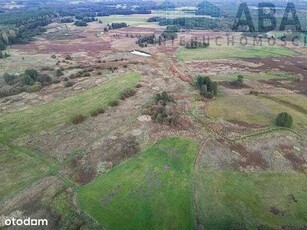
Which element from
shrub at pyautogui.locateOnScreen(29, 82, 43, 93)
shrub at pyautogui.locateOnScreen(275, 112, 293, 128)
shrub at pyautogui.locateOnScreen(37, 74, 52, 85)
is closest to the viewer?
shrub at pyautogui.locateOnScreen(275, 112, 293, 128)

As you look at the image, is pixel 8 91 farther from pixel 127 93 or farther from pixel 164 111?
pixel 164 111

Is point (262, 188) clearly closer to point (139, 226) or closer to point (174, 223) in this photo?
point (174, 223)

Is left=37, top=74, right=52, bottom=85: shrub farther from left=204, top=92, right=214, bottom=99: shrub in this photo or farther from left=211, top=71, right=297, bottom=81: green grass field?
left=211, top=71, right=297, bottom=81: green grass field

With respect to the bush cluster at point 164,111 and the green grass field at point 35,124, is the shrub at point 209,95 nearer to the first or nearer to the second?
the bush cluster at point 164,111

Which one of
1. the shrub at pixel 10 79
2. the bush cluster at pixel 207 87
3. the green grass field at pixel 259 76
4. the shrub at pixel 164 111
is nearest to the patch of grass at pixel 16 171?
the shrub at pixel 164 111

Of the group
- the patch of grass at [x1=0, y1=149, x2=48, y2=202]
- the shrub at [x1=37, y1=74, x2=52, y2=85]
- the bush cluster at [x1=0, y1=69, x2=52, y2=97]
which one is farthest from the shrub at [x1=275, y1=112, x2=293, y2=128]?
the shrub at [x1=37, y1=74, x2=52, y2=85]

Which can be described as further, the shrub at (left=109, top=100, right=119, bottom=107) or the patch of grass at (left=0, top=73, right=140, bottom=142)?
the shrub at (left=109, top=100, right=119, bottom=107)

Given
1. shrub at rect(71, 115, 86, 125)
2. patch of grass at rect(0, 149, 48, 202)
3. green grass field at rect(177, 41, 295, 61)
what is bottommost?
green grass field at rect(177, 41, 295, 61)
